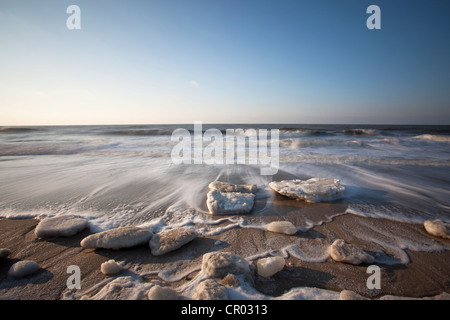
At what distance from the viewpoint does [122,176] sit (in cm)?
464

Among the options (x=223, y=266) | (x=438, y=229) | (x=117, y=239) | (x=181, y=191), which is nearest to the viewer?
(x=223, y=266)

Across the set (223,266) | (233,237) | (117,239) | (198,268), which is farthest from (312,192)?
(117,239)

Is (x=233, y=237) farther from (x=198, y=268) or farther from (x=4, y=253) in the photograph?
(x=4, y=253)

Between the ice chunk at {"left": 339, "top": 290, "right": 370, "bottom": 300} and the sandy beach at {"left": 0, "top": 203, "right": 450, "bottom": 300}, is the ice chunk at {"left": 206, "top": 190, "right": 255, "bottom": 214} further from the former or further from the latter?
the ice chunk at {"left": 339, "top": 290, "right": 370, "bottom": 300}

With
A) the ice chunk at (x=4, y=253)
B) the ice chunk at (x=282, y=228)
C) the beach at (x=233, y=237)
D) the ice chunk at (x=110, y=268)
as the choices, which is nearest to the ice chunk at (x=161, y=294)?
the beach at (x=233, y=237)

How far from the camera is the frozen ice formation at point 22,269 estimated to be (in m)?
1.58

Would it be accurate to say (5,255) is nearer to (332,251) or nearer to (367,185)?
(332,251)

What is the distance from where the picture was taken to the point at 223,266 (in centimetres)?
156

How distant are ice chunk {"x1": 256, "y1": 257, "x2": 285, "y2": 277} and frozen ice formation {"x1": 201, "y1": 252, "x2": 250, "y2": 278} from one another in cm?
12

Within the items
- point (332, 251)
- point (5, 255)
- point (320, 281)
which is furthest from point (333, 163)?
point (5, 255)

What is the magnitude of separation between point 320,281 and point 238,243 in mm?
838

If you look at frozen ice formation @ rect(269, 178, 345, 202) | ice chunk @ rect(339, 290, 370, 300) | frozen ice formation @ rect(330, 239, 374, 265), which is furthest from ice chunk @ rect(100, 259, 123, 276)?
frozen ice formation @ rect(269, 178, 345, 202)

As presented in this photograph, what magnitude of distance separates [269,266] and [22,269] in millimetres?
2145

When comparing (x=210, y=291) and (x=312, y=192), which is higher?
(x=312, y=192)
